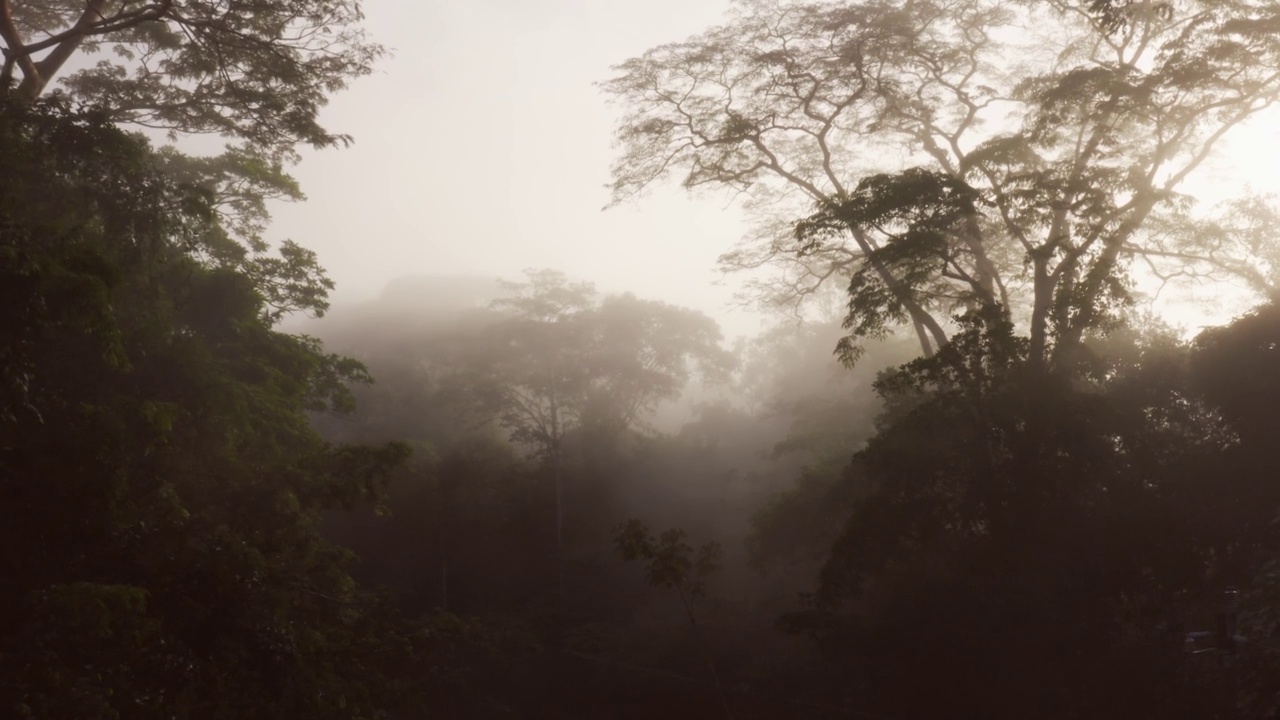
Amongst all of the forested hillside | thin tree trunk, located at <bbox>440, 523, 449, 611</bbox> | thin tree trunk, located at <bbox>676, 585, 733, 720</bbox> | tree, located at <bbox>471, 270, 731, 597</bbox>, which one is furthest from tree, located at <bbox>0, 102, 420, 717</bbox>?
tree, located at <bbox>471, 270, 731, 597</bbox>

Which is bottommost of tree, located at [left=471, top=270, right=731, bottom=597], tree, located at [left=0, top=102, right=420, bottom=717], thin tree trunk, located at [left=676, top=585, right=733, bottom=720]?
thin tree trunk, located at [left=676, top=585, right=733, bottom=720]

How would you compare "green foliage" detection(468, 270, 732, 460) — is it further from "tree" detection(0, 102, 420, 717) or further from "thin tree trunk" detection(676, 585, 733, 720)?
"tree" detection(0, 102, 420, 717)

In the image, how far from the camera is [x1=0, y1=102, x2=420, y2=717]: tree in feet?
21.6

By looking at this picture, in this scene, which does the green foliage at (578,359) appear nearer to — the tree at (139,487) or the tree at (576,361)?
the tree at (576,361)

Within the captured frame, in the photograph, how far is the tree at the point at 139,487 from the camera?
6578 mm

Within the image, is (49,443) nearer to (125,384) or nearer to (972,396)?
(125,384)

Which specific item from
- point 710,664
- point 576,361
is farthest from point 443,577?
point 710,664

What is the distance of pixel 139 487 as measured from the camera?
9.13m

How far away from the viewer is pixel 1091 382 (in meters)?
13.4

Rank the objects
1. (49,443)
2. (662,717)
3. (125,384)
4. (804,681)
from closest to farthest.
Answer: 1. (49,443)
2. (125,384)
3. (804,681)
4. (662,717)

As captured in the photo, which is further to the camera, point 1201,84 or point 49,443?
A: point 1201,84

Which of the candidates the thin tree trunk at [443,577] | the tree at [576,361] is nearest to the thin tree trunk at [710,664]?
the thin tree trunk at [443,577]

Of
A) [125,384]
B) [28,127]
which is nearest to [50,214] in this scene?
[28,127]

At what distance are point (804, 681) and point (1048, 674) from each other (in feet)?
20.2
